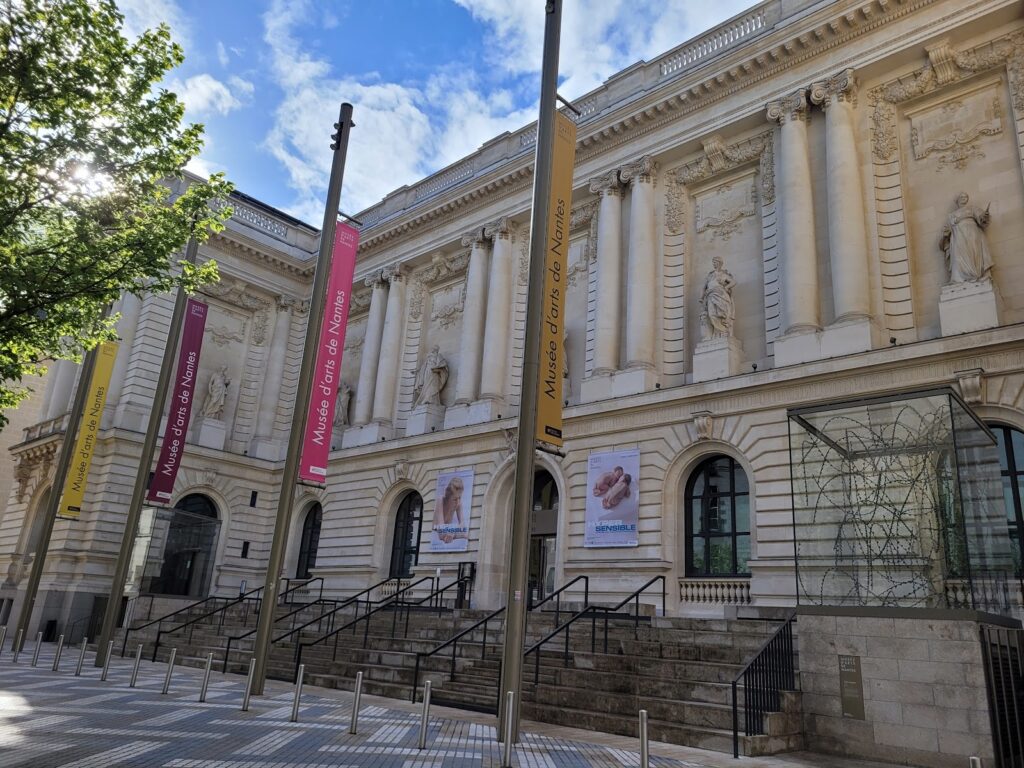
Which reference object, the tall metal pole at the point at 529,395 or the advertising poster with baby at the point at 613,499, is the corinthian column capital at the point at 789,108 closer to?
the advertising poster with baby at the point at 613,499

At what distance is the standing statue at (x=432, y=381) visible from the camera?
92.9 feet

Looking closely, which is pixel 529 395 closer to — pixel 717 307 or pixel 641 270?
pixel 717 307

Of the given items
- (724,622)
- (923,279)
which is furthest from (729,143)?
(724,622)

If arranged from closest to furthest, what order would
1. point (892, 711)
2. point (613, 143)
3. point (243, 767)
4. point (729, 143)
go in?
point (243, 767), point (892, 711), point (729, 143), point (613, 143)

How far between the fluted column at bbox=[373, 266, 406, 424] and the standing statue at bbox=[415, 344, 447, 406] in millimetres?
1756

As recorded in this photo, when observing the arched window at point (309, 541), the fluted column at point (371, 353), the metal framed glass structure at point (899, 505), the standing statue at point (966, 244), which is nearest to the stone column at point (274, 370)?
the arched window at point (309, 541)

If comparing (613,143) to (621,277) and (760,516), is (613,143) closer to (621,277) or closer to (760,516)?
(621,277)

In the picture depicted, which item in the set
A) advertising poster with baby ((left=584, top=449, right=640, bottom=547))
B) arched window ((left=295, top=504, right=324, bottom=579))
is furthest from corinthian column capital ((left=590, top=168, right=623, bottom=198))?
arched window ((left=295, top=504, right=324, bottom=579))

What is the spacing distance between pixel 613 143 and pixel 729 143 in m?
3.85

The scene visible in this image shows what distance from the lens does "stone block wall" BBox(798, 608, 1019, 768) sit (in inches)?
377

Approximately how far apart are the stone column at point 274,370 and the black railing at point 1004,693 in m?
28.8

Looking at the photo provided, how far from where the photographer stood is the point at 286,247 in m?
36.2

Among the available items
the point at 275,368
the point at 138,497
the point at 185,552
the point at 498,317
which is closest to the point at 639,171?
the point at 498,317

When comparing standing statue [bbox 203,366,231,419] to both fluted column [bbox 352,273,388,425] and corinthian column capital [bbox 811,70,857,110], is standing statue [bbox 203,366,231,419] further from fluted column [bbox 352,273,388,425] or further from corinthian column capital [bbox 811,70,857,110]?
corinthian column capital [bbox 811,70,857,110]
